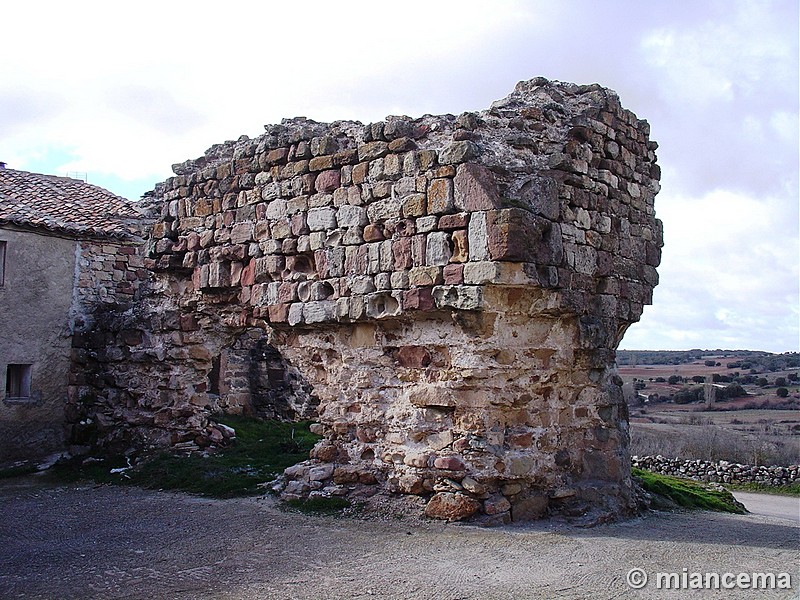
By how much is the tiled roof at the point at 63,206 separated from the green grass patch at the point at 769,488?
13805 mm

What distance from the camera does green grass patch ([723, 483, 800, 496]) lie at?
1661 cm

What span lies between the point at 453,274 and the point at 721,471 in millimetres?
13858

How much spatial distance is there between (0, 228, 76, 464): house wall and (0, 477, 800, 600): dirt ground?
4.58m

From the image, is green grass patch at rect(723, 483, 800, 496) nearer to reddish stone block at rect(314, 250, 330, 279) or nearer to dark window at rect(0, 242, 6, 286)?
reddish stone block at rect(314, 250, 330, 279)

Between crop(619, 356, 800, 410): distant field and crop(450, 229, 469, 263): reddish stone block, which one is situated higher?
crop(450, 229, 469, 263): reddish stone block

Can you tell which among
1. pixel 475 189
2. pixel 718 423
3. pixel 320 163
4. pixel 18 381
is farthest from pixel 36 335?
pixel 718 423

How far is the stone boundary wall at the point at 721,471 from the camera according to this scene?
17141 millimetres

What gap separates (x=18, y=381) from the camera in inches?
466

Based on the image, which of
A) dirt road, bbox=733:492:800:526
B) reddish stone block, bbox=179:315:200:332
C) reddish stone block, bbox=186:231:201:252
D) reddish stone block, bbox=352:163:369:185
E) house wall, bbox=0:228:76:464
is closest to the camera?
reddish stone block, bbox=352:163:369:185

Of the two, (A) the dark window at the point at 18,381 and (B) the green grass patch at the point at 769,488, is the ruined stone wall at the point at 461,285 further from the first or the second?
(B) the green grass patch at the point at 769,488

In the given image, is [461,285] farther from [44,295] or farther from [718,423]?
[718,423]

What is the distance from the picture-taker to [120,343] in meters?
11.1

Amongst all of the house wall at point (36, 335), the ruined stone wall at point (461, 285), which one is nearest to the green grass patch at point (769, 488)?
the ruined stone wall at point (461, 285)

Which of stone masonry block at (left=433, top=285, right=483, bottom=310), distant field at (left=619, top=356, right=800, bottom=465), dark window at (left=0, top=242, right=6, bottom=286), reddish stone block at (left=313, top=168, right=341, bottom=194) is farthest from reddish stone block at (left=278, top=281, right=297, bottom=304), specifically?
distant field at (left=619, top=356, right=800, bottom=465)
